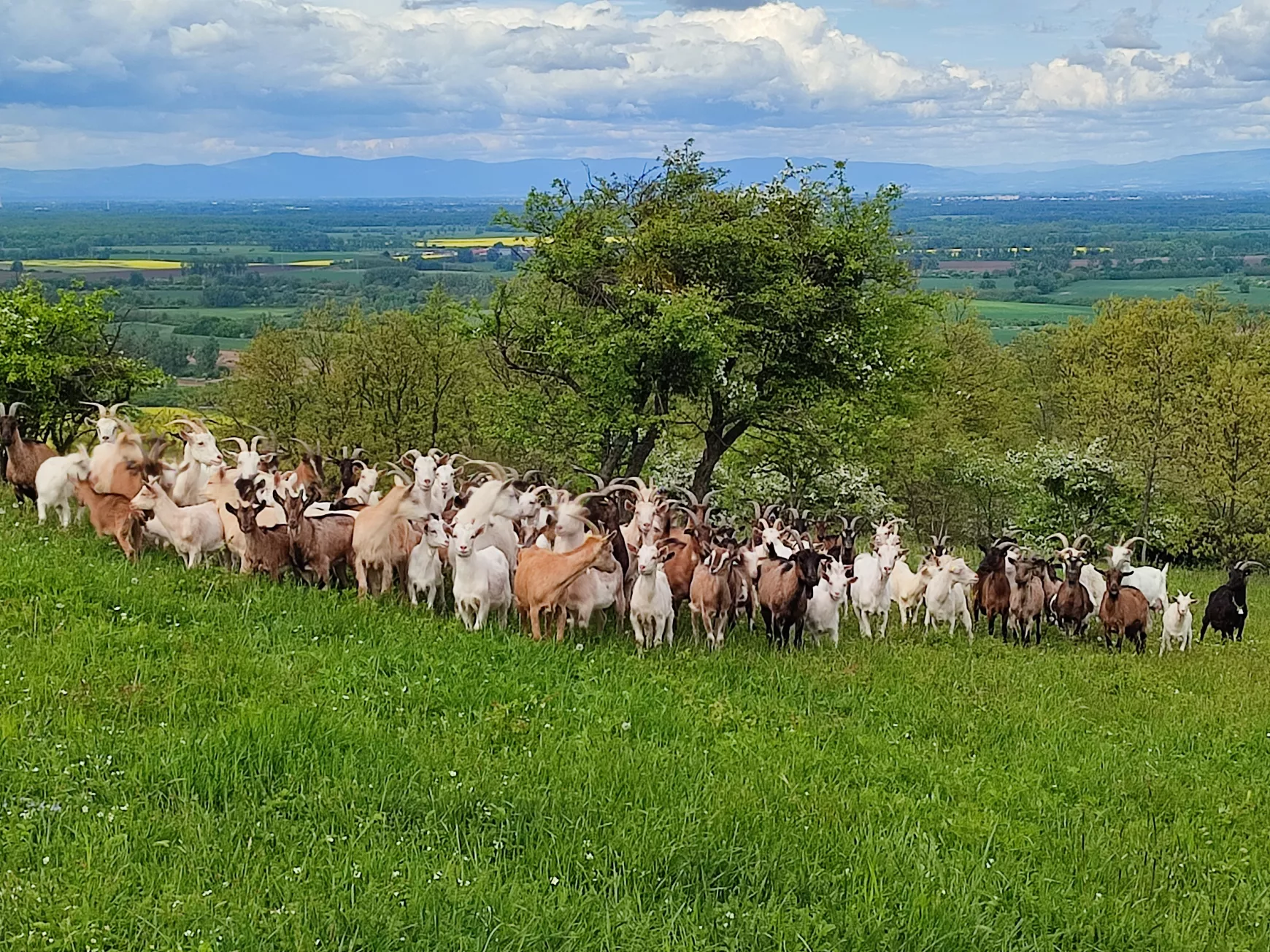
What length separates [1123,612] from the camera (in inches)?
578

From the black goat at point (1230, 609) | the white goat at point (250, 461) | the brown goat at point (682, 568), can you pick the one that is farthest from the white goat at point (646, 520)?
the black goat at point (1230, 609)

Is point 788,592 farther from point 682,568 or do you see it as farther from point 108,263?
point 108,263

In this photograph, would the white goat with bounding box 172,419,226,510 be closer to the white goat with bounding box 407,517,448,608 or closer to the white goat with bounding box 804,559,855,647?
the white goat with bounding box 407,517,448,608

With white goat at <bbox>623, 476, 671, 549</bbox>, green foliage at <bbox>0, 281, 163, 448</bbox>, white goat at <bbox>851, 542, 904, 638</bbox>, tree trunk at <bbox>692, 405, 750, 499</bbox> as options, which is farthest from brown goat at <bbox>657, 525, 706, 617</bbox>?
green foliage at <bbox>0, 281, 163, 448</bbox>

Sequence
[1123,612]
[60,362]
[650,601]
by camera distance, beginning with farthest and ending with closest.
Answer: [60,362]
[1123,612]
[650,601]

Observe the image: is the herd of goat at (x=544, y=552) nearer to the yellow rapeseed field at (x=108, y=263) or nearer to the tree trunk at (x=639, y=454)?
the tree trunk at (x=639, y=454)

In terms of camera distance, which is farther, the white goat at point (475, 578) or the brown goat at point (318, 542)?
the brown goat at point (318, 542)

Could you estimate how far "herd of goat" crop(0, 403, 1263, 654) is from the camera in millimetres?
11781

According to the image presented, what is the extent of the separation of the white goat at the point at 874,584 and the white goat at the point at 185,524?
785 cm

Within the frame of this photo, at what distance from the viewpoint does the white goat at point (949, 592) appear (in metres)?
15.0

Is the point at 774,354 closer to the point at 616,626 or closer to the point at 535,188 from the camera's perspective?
the point at 535,188

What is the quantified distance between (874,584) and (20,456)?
1099 centimetres

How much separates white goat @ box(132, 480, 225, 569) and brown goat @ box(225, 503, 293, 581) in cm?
56

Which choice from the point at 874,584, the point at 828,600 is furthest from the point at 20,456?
the point at 874,584
